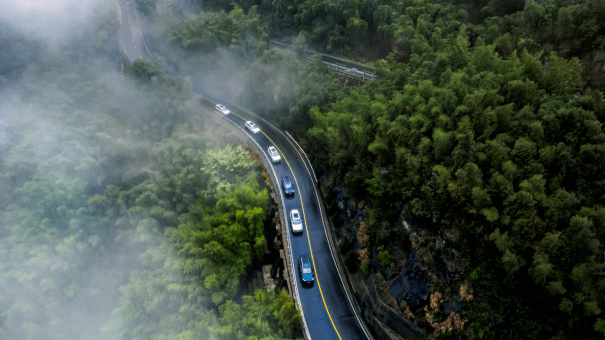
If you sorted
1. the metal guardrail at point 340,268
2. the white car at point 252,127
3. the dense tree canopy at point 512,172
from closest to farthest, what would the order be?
→ the dense tree canopy at point 512,172, the metal guardrail at point 340,268, the white car at point 252,127

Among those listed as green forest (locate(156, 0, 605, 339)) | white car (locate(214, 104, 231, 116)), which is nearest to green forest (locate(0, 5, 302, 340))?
white car (locate(214, 104, 231, 116))

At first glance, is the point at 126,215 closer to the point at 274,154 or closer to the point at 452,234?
the point at 274,154

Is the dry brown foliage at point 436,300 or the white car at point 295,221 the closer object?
the dry brown foliage at point 436,300

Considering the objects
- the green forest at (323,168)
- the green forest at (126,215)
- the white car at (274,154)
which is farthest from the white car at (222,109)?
the white car at (274,154)

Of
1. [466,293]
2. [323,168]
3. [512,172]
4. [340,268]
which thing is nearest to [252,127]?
[323,168]

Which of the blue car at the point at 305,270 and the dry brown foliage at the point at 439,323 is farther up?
the blue car at the point at 305,270

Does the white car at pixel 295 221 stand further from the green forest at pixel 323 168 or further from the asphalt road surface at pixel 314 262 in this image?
the green forest at pixel 323 168

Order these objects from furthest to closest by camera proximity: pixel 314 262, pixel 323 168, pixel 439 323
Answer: pixel 323 168 → pixel 314 262 → pixel 439 323

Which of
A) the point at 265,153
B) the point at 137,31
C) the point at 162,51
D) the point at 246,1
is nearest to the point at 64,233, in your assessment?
the point at 265,153
